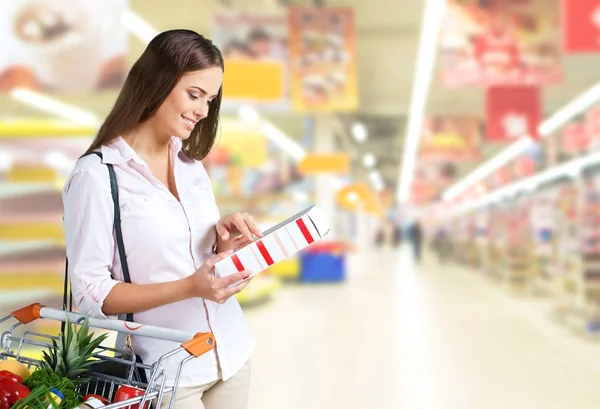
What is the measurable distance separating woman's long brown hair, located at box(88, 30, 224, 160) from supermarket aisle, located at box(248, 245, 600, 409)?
3897mm

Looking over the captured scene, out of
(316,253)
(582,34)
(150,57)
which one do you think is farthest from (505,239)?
(150,57)

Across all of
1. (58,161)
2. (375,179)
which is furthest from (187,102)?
(375,179)

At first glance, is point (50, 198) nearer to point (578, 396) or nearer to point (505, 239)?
point (578, 396)

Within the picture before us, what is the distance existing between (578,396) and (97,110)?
53.6 ft

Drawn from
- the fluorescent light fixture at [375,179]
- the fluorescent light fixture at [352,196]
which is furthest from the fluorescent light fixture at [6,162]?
the fluorescent light fixture at [375,179]

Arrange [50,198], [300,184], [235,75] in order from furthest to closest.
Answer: [300,184] < [235,75] < [50,198]

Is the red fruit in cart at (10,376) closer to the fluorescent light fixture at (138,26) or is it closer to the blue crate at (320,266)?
the fluorescent light fixture at (138,26)

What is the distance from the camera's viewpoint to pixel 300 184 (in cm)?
2095

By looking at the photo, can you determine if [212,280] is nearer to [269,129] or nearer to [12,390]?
[12,390]

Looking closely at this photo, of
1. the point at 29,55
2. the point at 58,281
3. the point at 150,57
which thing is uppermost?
the point at 29,55

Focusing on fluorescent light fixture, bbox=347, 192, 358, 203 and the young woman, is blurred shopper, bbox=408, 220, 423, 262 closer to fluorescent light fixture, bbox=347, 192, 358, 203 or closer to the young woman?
fluorescent light fixture, bbox=347, 192, 358, 203

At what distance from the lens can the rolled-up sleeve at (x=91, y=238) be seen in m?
1.47

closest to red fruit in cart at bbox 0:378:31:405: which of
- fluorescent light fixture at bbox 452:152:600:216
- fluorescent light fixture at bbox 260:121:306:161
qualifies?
fluorescent light fixture at bbox 452:152:600:216

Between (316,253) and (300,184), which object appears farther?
(300,184)
